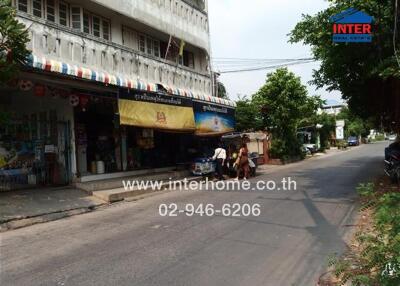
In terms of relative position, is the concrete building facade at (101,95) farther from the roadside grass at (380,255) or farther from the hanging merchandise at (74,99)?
the roadside grass at (380,255)

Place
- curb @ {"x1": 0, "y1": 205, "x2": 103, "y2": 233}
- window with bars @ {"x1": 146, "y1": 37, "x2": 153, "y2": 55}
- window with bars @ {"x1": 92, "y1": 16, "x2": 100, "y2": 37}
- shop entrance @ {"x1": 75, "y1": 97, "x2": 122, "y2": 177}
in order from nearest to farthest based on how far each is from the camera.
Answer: curb @ {"x1": 0, "y1": 205, "x2": 103, "y2": 233} < shop entrance @ {"x1": 75, "y1": 97, "x2": 122, "y2": 177} < window with bars @ {"x1": 92, "y1": 16, "x2": 100, "y2": 37} < window with bars @ {"x1": 146, "y1": 37, "x2": 153, "y2": 55}

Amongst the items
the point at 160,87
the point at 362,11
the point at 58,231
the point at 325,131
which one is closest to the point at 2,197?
the point at 58,231

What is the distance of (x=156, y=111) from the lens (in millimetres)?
16703

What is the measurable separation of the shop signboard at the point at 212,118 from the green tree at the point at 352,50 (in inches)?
218

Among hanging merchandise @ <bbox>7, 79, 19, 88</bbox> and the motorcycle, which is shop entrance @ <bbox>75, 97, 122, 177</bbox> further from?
the motorcycle

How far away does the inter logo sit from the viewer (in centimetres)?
1168

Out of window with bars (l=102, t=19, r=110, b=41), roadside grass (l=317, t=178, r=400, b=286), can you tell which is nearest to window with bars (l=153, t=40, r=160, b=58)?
window with bars (l=102, t=19, r=110, b=41)

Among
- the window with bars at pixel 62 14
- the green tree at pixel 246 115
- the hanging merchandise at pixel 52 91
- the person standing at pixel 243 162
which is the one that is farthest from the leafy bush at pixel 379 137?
the hanging merchandise at pixel 52 91

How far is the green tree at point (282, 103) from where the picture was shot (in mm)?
31125

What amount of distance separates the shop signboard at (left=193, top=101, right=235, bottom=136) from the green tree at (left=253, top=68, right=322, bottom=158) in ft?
30.9

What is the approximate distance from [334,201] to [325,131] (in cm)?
4251

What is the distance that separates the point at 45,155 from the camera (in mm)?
14312

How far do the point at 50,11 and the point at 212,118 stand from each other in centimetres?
901

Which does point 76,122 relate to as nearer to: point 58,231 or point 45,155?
point 45,155
